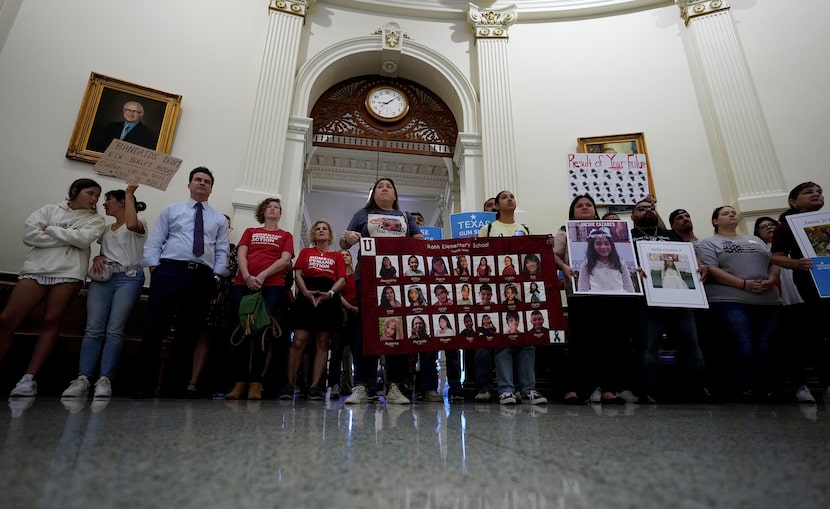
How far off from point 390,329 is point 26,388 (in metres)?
2.11

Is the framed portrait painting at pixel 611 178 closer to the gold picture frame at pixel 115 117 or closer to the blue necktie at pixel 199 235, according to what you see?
the blue necktie at pixel 199 235

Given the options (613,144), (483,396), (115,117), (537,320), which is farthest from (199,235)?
(613,144)

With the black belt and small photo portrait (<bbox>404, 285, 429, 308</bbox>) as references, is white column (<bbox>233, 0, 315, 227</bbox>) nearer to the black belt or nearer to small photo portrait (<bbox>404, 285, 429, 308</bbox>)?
the black belt

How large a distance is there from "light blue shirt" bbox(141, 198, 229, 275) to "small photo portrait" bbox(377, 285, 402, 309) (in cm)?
123

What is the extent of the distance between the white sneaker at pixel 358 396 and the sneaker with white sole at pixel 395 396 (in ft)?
0.44

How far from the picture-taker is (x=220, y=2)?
5.40m

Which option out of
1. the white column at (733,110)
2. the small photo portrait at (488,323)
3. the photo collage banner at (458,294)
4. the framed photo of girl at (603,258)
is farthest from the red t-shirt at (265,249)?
the white column at (733,110)

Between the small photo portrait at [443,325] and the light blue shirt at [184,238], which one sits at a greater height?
the light blue shirt at [184,238]

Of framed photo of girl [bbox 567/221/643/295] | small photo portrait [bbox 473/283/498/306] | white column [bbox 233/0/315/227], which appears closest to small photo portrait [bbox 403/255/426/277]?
small photo portrait [bbox 473/283/498/306]

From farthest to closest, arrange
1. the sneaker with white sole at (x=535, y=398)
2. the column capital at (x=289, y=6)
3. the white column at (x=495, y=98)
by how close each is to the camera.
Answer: the column capital at (x=289, y=6), the white column at (x=495, y=98), the sneaker with white sole at (x=535, y=398)

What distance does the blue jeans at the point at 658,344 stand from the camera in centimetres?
264

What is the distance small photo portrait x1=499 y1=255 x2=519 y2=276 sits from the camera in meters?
2.69

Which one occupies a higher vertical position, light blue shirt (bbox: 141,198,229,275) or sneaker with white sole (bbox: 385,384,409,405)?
light blue shirt (bbox: 141,198,229,275)

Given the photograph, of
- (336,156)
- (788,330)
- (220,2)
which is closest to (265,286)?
(788,330)
